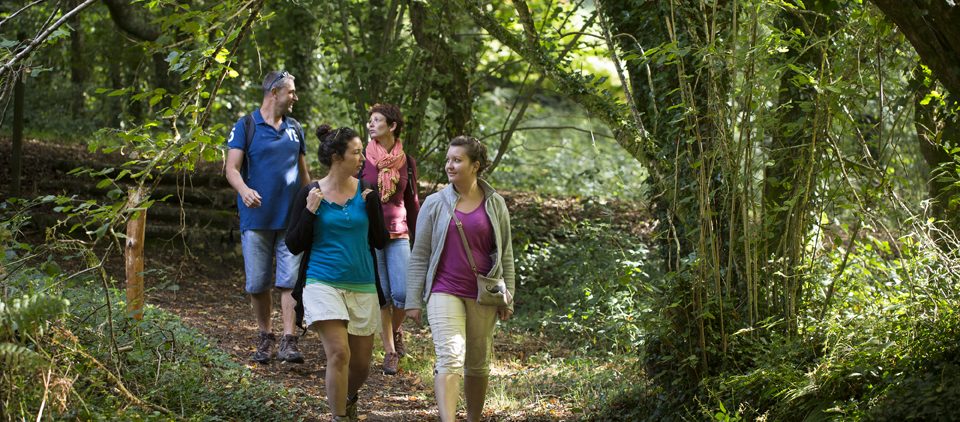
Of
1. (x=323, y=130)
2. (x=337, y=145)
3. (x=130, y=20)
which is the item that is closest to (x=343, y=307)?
(x=337, y=145)

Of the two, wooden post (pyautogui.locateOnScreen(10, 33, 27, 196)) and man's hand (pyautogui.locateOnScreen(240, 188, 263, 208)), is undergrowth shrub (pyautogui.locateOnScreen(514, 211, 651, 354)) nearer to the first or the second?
man's hand (pyautogui.locateOnScreen(240, 188, 263, 208))

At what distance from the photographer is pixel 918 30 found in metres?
4.30

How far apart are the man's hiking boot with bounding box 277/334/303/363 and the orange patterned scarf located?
1.30 m

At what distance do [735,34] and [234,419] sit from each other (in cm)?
366

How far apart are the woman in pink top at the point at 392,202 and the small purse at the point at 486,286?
5.44ft

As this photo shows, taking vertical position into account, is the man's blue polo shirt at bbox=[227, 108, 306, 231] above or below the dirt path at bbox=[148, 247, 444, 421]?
above

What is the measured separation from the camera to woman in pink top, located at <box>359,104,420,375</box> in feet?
24.4

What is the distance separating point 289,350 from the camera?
7562mm

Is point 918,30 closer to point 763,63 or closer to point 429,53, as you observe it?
point 763,63

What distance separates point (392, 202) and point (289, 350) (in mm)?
A: 1396

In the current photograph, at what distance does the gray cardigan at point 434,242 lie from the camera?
19.1 feet

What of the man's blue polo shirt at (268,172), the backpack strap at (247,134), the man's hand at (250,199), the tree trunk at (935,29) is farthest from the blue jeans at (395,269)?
the tree trunk at (935,29)

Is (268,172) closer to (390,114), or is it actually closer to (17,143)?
(390,114)

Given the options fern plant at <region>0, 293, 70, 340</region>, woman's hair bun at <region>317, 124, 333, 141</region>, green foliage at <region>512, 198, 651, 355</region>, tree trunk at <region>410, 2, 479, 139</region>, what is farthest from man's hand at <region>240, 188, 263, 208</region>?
tree trunk at <region>410, 2, 479, 139</region>
